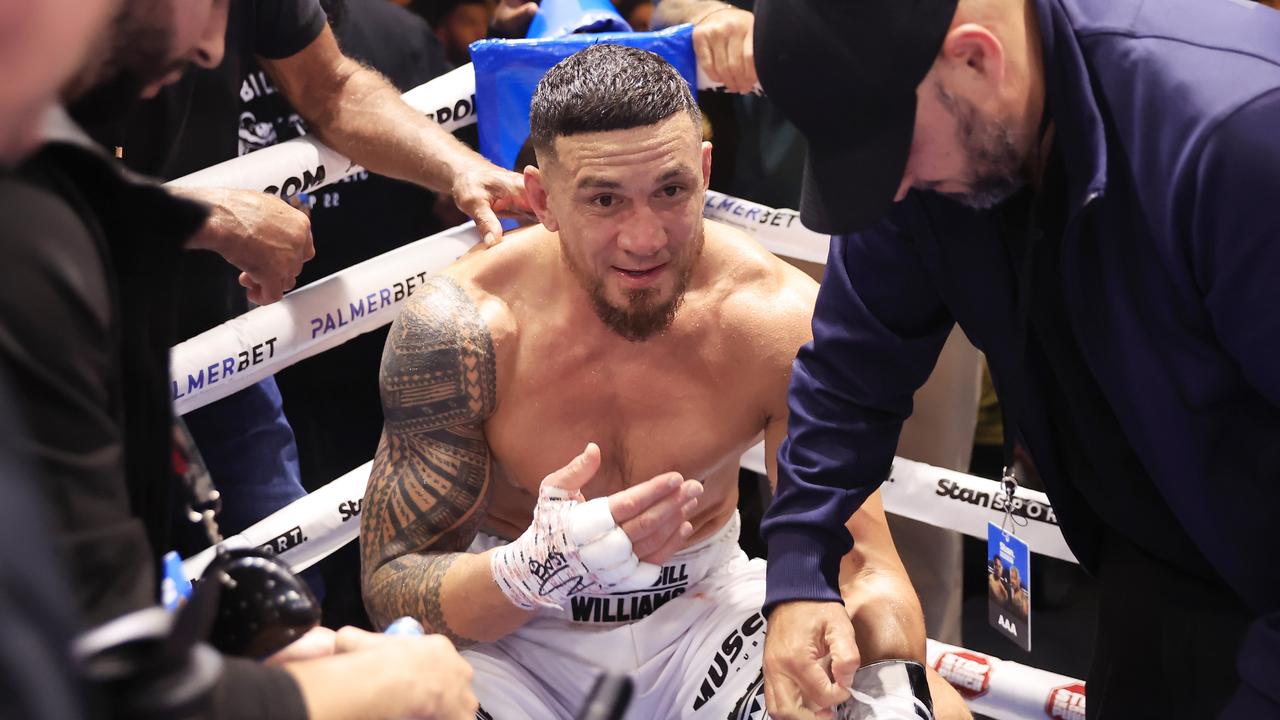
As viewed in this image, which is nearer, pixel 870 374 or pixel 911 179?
pixel 911 179

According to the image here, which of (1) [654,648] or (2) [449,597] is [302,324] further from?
(1) [654,648]

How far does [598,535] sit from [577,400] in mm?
557

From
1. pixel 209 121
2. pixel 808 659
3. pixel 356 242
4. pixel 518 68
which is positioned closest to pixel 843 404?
pixel 808 659

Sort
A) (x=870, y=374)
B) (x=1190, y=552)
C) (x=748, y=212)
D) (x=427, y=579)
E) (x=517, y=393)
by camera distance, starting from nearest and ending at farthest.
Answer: (x=1190, y=552)
(x=870, y=374)
(x=427, y=579)
(x=517, y=393)
(x=748, y=212)

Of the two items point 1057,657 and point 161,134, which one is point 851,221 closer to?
point 161,134

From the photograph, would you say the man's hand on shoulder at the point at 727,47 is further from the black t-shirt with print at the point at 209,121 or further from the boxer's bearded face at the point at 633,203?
the black t-shirt with print at the point at 209,121

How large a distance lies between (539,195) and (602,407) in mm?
421

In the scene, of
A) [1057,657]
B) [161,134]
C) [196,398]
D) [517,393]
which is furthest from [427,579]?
[1057,657]

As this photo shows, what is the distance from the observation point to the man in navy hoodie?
53.5 inches

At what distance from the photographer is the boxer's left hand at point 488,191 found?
104 inches

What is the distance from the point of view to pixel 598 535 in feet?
6.24

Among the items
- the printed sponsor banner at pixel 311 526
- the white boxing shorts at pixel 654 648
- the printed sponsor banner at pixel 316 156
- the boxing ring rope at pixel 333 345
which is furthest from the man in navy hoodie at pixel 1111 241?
the printed sponsor banner at pixel 316 156

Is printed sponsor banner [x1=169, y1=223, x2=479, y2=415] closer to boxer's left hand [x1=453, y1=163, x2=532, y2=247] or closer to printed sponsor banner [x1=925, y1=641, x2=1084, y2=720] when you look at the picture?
boxer's left hand [x1=453, y1=163, x2=532, y2=247]

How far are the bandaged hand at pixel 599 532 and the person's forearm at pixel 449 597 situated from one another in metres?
0.15
